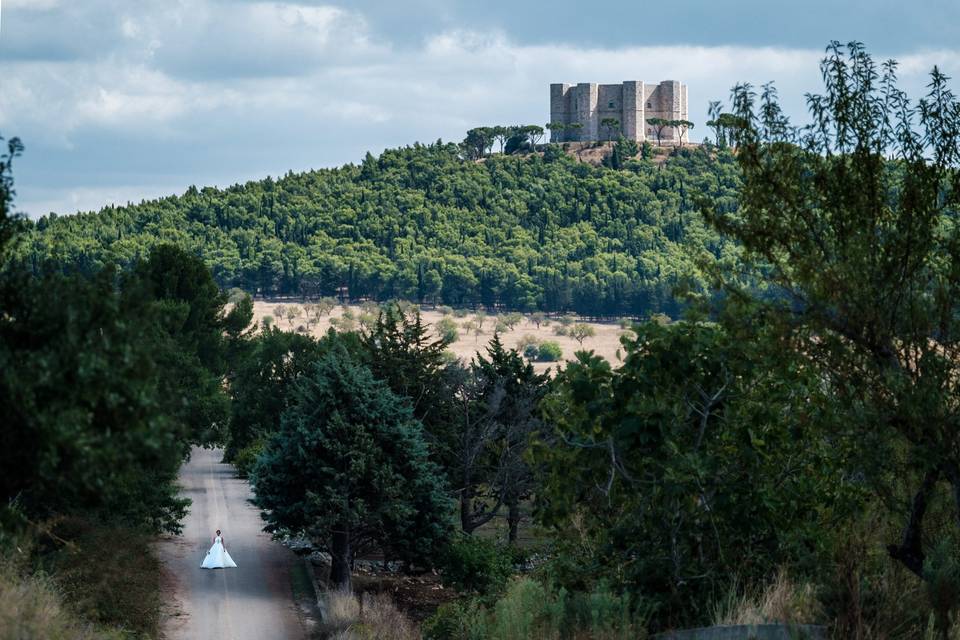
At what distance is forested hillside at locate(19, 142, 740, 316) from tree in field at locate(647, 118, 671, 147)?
12567 mm

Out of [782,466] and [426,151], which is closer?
[782,466]

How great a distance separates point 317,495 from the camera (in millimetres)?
31688

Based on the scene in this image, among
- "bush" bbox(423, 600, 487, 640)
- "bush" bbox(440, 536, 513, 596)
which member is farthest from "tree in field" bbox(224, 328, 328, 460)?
"bush" bbox(423, 600, 487, 640)

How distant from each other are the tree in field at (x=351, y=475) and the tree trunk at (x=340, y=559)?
0.02 metres

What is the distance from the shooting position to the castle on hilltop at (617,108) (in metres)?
182

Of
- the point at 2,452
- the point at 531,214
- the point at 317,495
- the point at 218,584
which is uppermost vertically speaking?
the point at 531,214

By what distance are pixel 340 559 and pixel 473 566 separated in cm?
332

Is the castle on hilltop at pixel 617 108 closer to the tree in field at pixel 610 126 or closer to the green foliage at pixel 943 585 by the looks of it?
the tree in field at pixel 610 126

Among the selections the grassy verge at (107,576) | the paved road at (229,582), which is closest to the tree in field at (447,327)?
the paved road at (229,582)

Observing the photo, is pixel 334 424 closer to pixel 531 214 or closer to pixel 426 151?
pixel 531 214

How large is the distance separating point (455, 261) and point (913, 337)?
146382 mm

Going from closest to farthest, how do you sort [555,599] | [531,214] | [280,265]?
1. [555,599]
2. [280,265]
3. [531,214]

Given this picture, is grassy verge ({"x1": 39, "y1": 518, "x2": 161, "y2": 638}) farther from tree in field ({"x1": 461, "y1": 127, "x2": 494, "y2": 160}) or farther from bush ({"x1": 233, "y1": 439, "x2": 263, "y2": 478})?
tree in field ({"x1": 461, "y1": 127, "x2": 494, "y2": 160})

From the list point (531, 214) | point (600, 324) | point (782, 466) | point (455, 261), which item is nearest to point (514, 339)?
point (600, 324)
